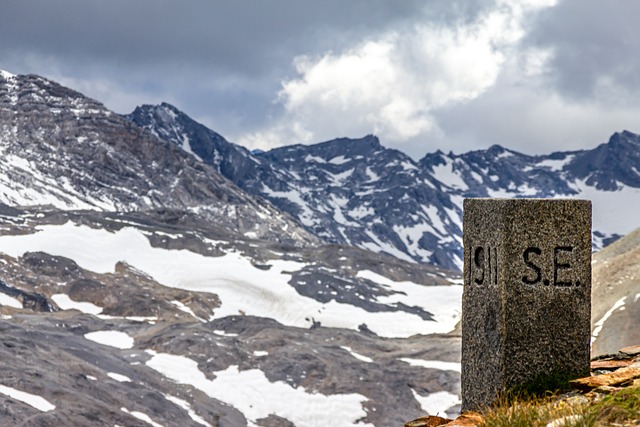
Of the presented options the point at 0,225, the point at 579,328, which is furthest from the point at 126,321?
the point at 579,328

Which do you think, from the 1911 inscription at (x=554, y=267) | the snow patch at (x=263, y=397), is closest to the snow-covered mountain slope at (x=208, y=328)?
the snow patch at (x=263, y=397)

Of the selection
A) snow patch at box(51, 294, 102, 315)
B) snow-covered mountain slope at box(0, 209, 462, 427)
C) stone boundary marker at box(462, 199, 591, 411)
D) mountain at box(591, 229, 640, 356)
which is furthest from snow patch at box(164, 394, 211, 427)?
stone boundary marker at box(462, 199, 591, 411)

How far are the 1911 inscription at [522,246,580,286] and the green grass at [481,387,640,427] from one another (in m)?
1.63

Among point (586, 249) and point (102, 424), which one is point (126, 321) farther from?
point (586, 249)

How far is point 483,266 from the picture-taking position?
9914mm

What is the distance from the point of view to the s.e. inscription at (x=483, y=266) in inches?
383

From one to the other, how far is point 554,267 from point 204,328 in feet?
321

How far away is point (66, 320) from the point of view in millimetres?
101562

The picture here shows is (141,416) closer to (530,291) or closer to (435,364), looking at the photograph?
(435,364)

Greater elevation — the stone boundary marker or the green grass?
the stone boundary marker

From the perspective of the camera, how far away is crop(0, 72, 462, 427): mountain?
244 feet

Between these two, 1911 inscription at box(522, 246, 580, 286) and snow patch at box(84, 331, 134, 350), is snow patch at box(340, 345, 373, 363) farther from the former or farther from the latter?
1911 inscription at box(522, 246, 580, 286)

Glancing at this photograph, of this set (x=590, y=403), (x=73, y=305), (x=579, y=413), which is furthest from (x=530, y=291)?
(x=73, y=305)

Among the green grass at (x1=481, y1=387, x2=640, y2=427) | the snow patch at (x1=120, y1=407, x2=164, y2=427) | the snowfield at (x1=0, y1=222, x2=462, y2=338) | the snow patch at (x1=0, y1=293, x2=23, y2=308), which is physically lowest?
the snow patch at (x1=120, y1=407, x2=164, y2=427)
